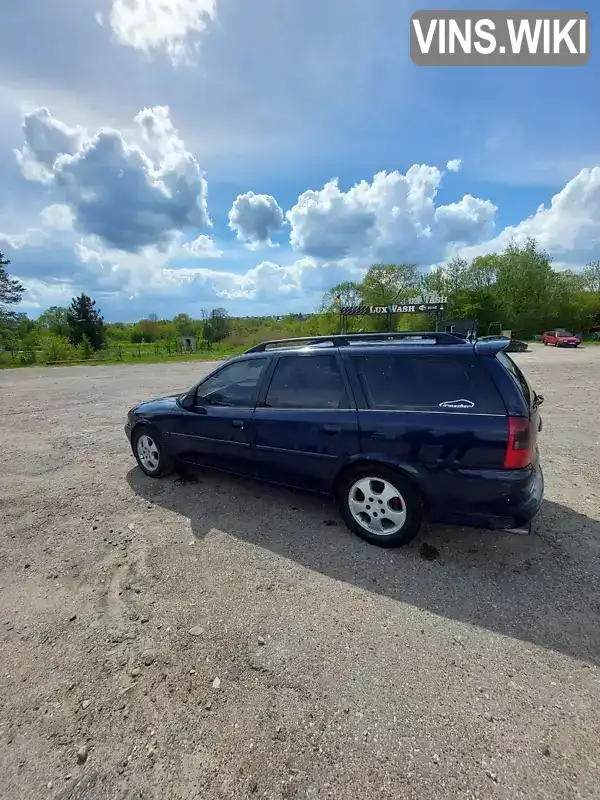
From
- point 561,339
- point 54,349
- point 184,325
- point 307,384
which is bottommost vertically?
point 561,339

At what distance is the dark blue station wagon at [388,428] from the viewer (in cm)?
266

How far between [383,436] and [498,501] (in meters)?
0.97

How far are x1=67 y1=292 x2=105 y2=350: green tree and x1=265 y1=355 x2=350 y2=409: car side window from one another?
4736 cm

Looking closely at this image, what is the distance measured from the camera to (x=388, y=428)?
9.59 ft

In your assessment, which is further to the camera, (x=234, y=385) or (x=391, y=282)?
(x=391, y=282)

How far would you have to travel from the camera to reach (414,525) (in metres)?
2.94

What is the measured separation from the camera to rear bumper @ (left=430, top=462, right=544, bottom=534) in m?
2.62

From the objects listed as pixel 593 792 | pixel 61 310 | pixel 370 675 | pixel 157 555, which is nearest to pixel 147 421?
pixel 157 555

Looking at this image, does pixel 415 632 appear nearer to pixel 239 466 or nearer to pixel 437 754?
pixel 437 754

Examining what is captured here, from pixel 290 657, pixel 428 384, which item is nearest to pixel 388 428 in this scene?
pixel 428 384

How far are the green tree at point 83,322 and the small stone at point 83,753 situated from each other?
48918 mm

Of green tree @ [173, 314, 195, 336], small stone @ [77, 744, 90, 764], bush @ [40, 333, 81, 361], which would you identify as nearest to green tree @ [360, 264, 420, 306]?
green tree @ [173, 314, 195, 336]

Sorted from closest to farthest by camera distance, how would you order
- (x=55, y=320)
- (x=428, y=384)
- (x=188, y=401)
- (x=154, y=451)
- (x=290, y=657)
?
(x=290, y=657), (x=428, y=384), (x=188, y=401), (x=154, y=451), (x=55, y=320)

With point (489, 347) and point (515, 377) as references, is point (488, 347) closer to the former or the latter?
point (489, 347)
